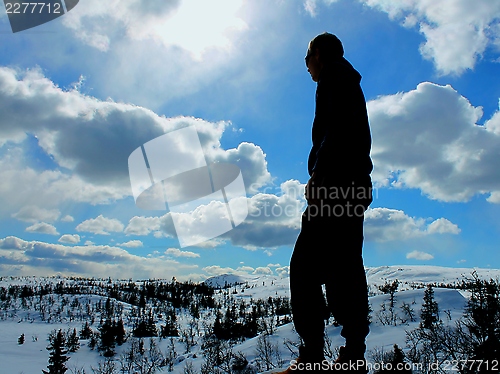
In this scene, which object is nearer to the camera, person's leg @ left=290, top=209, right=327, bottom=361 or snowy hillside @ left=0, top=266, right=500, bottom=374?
person's leg @ left=290, top=209, right=327, bottom=361

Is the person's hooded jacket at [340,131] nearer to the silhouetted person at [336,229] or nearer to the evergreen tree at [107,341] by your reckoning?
the silhouetted person at [336,229]

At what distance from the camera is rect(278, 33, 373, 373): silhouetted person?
8.14 feet

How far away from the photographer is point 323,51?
9.72ft

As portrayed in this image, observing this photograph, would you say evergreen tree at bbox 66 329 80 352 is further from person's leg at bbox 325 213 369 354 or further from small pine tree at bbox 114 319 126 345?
person's leg at bbox 325 213 369 354

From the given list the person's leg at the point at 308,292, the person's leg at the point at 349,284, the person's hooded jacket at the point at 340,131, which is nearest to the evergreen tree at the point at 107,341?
the person's leg at the point at 308,292

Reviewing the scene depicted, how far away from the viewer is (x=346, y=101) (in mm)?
2662

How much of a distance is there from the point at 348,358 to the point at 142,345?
95.8 m

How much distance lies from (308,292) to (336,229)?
50cm

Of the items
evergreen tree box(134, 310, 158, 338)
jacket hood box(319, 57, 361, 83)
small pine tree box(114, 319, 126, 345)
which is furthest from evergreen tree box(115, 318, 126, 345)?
jacket hood box(319, 57, 361, 83)

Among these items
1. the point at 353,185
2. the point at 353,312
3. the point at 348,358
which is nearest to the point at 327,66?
the point at 353,185

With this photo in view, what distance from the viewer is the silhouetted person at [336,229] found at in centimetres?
248

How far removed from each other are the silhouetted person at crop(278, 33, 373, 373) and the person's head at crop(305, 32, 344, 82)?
0.72 ft

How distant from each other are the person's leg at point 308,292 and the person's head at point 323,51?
1310 millimetres

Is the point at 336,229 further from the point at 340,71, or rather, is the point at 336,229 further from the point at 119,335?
the point at 119,335
